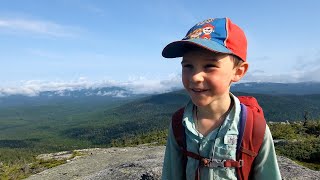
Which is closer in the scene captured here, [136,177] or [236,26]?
[236,26]

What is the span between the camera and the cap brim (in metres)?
4.20

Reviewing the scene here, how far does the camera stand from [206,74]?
14.4ft

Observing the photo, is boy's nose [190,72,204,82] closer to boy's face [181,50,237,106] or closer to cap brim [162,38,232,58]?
boy's face [181,50,237,106]

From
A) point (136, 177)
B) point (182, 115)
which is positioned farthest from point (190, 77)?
point (136, 177)

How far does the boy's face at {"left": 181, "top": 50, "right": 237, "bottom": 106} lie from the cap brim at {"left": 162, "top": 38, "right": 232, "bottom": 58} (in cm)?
10

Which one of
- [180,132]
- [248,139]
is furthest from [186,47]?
[248,139]

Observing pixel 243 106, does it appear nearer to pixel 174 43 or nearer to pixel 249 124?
pixel 249 124

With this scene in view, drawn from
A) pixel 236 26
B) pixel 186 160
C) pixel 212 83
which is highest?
pixel 236 26

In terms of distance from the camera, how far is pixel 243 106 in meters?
4.69

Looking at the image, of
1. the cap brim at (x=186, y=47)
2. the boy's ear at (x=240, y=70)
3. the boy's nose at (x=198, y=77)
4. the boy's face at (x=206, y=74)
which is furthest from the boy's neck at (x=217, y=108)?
the cap brim at (x=186, y=47)

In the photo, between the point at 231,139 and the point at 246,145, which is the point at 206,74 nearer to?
the point at 231,139

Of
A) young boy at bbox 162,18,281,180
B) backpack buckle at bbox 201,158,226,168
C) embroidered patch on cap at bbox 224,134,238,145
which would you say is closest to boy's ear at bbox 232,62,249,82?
young boy at bbox 162,18,281,180

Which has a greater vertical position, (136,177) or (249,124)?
(249,124)

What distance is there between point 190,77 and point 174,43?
48 centimetres
